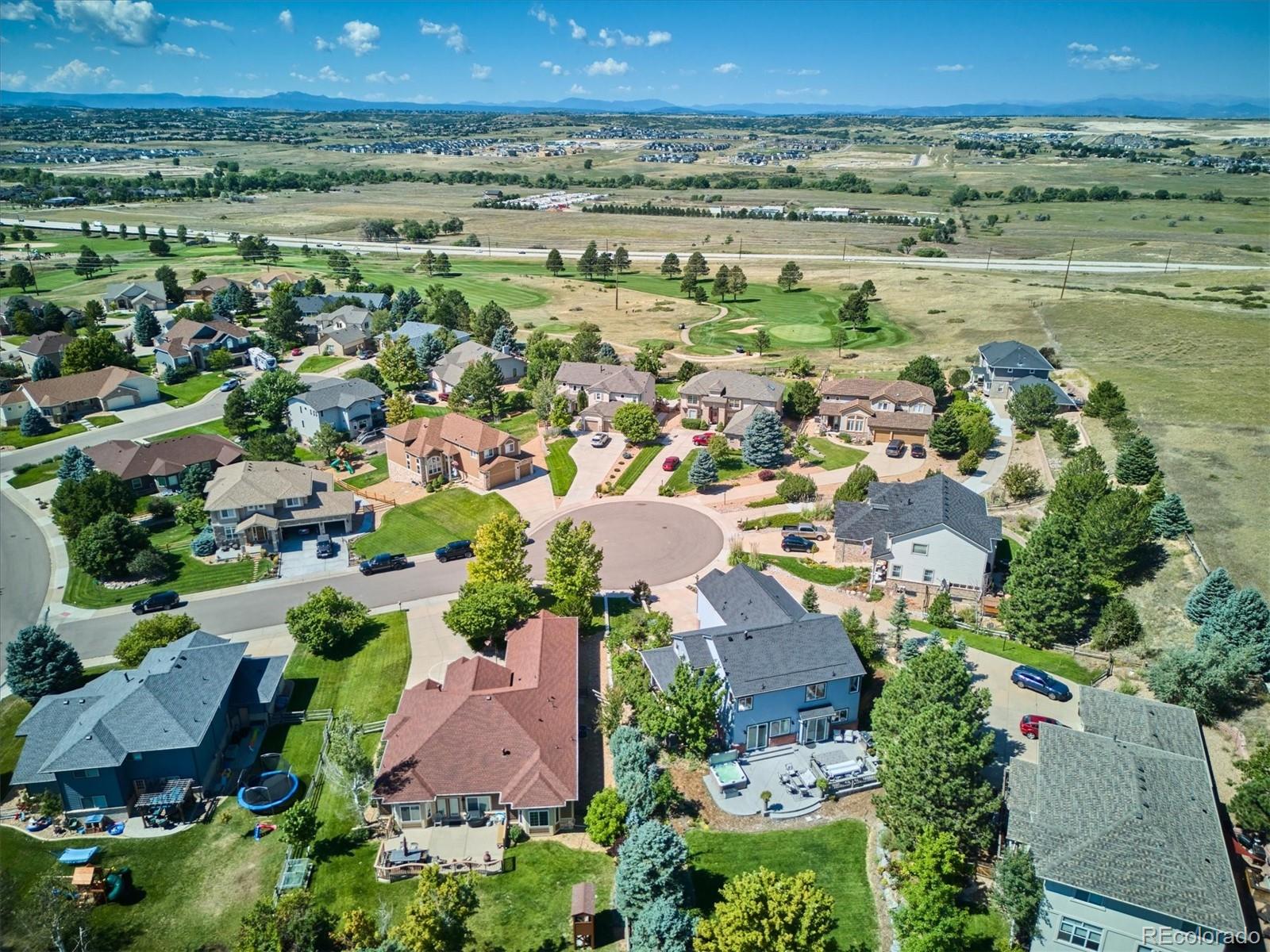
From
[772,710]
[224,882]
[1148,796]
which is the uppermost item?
[1148,796]

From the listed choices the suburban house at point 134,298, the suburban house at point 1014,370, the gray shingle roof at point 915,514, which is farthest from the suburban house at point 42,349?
the suburban house at point 1014,370

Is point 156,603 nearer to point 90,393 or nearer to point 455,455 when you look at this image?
point 455,455

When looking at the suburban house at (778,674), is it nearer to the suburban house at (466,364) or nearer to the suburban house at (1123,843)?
the suburban house at (1123,843)

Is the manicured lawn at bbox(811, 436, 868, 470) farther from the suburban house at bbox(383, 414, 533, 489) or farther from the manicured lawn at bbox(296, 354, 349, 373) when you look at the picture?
the manicured lawn at bbox(296, 354, 349, 373)

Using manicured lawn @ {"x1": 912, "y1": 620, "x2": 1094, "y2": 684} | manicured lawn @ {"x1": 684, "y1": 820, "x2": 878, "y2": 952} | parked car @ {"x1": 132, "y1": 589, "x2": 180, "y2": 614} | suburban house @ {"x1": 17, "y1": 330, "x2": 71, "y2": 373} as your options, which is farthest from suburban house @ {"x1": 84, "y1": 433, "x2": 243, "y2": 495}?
manicured lawn @ {"x1": 912, "y1": 620, "x2": 1094, "y2": 684}

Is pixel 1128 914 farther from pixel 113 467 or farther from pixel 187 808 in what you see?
pixel 113 467

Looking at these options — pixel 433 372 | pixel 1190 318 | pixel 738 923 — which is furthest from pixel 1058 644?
pixel 1190 318

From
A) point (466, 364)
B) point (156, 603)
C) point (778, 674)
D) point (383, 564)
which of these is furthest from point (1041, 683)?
point (466, 364)

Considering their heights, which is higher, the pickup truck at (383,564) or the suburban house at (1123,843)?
the suburban house at (1123,843)
